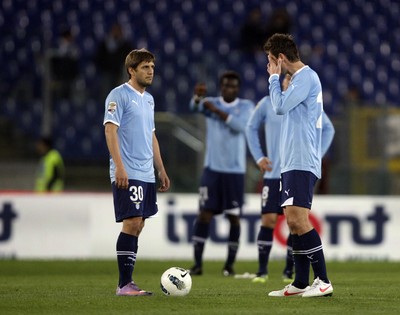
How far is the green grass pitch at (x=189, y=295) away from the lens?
6930mm

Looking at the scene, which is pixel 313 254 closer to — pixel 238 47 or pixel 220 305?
pixel 220 305

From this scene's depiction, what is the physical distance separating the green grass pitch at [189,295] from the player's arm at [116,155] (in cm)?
90

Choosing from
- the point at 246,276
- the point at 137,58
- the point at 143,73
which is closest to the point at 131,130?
the point at 143,73

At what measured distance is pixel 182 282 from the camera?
7.95 meters

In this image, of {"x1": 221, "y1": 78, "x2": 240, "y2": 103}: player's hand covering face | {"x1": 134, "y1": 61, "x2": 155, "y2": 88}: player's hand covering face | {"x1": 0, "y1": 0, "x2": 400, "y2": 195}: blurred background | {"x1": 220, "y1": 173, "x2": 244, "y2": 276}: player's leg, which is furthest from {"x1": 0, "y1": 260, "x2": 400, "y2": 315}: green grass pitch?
{"x1": 0, "y1": 0, "x2": 400, "y2": 195}: blurred background

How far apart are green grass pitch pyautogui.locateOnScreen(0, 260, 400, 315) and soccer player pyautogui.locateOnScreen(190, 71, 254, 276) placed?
0.50 m

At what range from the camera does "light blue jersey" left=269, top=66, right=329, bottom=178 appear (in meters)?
7.61

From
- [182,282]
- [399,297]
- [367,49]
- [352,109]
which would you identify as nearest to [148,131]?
[182,282]

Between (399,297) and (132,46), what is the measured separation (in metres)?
11.6

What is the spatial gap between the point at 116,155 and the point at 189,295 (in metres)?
1.29

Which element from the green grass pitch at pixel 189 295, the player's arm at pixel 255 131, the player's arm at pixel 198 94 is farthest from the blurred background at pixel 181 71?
the player's arm at pixel 255 131

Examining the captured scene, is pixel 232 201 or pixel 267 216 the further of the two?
pixel 232 201

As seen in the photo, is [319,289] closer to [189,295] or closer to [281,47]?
[189,295]

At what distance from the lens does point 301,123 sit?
7.70 meters
